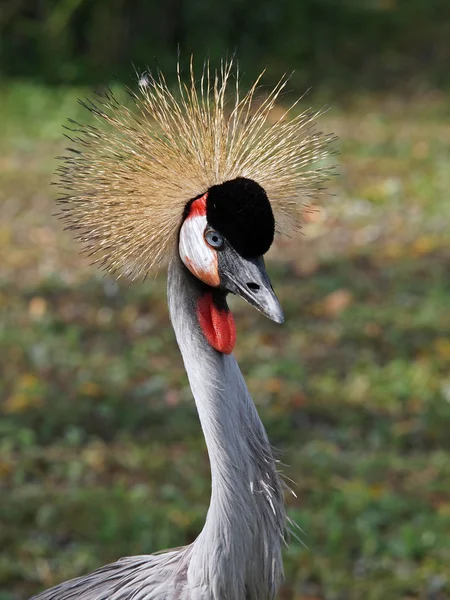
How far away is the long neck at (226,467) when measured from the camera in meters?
1.62

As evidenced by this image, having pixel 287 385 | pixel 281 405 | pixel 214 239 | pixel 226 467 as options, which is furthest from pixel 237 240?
pixel 287 385

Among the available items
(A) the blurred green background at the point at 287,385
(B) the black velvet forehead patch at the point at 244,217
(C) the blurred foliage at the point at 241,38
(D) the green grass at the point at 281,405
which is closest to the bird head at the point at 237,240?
(B) the black velvet forehead patch at the point at 244,217

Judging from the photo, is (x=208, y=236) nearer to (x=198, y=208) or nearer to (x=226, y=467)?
(x=198, y=208)

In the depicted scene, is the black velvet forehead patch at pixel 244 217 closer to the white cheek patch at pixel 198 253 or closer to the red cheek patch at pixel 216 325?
the white cheek patch at pixel 198 253

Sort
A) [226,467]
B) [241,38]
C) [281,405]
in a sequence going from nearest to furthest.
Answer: [226,467]
[281,405]
[241,38]

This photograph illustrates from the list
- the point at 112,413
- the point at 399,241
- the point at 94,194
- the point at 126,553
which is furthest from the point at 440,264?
the point at 94,194

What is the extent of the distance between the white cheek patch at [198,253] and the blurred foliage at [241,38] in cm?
547

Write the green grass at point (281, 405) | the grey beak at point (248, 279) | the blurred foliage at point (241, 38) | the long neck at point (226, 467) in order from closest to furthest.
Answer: the grey beak at point (248, 279) < the long neck at point (226, 467) < the green grass at point (281, 405) < the blurred foliage at point (241, 38)

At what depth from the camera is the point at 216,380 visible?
162 centimetres

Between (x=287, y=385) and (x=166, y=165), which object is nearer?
(x=166, y=165)

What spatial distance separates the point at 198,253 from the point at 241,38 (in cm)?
666

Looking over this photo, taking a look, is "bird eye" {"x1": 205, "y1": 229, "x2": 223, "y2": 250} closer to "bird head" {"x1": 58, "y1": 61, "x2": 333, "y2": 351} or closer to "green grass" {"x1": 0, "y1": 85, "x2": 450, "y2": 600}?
"bird head" {"x1": 58, "y1": 61, "x2": 333, "y2": 351}

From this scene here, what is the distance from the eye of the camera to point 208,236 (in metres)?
1.56

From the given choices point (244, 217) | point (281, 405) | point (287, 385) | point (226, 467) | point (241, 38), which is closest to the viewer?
point (244, 217)
